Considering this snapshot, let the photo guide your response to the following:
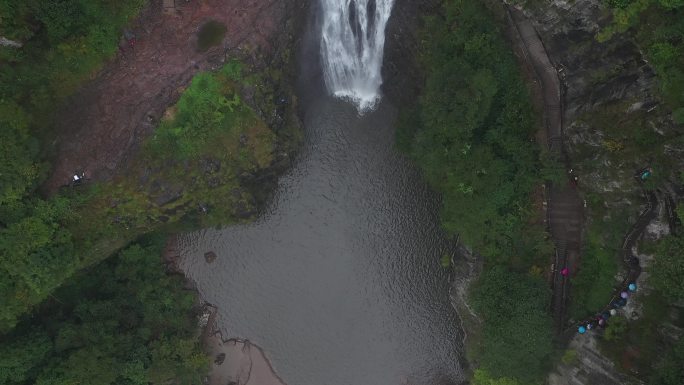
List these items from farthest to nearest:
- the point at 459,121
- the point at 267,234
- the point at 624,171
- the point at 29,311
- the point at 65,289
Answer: the point at 267,234 < the point at 65,289 < the point at 29,311 < the point at 459,121 < the point at 624,171

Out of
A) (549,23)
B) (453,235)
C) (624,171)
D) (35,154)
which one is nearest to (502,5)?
(549,23)

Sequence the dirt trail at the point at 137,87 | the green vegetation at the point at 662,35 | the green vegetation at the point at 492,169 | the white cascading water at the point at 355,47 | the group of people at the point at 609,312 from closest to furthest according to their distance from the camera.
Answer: the green vegetation at the point at 662,35
the group of people at the point at 609,312
the green vegetation at the point at 492,169
the dirt trail at the point at 137,87
the white cascading water at the point at 355,47

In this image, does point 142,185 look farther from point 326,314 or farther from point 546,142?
point 546,142

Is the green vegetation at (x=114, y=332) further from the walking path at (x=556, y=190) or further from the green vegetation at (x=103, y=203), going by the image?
the walking path at (x=556, y=190)

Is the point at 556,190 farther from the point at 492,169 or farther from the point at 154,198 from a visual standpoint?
the point at 154,198

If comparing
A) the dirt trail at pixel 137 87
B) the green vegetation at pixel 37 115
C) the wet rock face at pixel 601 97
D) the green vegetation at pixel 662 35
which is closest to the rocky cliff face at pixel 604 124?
the wet rock face at pixel 601 97

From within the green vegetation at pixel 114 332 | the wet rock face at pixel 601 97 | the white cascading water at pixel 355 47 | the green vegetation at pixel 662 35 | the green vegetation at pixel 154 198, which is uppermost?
the green vegetation at pixel 662 35

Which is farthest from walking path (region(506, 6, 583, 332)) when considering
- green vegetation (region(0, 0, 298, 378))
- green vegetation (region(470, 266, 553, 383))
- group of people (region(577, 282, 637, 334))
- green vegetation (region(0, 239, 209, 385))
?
green vegetation (region(0, 239, 209, 385))

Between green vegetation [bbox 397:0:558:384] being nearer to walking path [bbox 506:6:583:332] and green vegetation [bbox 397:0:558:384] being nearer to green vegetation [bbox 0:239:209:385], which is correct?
walking path [bbox 506:6:583:332]
